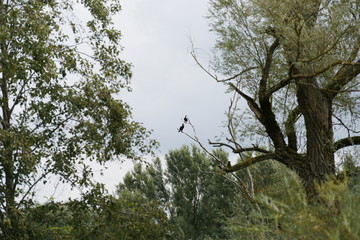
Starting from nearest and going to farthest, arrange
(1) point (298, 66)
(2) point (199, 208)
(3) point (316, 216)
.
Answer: (3) point (316, 216), (1) point (298, 66), (2) point (199, 208)

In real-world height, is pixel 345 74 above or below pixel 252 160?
above

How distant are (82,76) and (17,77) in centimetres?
187

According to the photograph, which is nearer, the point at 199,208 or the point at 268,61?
the point at 268,61

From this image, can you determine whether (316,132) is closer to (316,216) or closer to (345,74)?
(345,74)

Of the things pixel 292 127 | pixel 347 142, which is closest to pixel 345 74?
pixel 347 142

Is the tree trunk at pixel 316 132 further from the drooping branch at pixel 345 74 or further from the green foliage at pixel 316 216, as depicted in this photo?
the green foliage at pixel 316 216

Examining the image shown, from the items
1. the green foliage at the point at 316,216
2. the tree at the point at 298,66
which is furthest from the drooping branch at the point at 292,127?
the green foliage at the point at 316,216

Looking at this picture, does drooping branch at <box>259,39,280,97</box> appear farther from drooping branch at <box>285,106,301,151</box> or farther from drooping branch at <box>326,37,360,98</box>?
drooping branch at <box>285,106,301,151</box>

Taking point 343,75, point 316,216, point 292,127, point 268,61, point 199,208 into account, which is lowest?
point 316,216

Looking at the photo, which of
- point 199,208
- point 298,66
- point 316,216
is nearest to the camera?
point 316,216

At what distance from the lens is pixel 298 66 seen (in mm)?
8859

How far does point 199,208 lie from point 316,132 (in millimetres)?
16280

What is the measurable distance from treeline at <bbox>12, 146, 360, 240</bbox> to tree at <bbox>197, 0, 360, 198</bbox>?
1.74ft

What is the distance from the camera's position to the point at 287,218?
354 cm
